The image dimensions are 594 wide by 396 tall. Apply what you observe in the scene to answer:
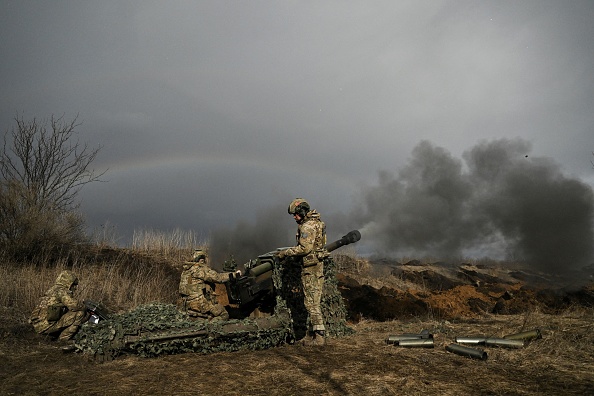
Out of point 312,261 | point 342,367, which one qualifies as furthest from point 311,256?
point 342,367

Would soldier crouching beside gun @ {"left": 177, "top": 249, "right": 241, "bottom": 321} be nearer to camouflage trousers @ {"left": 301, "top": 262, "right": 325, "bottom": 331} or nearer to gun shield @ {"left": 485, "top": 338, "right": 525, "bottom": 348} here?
camouflage trousers @ {"left": 301, "top": 262, "right": 325, "bottom": 331}

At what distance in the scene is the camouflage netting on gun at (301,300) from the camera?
28.7 feet

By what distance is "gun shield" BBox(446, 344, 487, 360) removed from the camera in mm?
6266

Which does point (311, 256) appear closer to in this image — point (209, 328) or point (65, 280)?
point (209, 328)

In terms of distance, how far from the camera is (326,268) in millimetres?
8875

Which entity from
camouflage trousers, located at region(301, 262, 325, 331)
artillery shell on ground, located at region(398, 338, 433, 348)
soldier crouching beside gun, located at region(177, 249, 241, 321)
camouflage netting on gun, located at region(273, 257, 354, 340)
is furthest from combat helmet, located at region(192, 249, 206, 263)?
artillery shell on ground, located at region(398, 338, 433, 348)

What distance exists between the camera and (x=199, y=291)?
9961 millimetres

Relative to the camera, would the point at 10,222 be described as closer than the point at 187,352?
No

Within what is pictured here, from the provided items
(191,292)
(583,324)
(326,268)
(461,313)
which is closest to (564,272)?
(461,313)

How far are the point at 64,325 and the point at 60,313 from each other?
0.87 feet

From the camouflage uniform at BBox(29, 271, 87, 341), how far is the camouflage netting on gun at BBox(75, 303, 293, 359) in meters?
2.09

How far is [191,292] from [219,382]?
4798 millimetres

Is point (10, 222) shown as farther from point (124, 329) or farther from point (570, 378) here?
point (570, 378)

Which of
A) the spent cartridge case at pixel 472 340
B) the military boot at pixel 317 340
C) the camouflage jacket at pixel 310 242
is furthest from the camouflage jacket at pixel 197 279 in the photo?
the spent cartridge case at pixel 472 340
